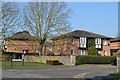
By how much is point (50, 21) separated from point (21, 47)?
2124cm

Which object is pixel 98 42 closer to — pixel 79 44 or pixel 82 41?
pixel 82 41

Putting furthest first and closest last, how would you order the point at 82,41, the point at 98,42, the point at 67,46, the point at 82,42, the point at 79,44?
1. the point at 98,42
2. the point at 82,41
3. the point at 82,42
4. the point at 79,44
5. the point at 67,46

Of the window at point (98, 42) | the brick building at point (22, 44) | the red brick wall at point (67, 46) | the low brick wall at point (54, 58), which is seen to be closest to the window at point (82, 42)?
the red brick wall at point (67, 46)

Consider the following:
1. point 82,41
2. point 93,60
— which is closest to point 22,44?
point 82,41

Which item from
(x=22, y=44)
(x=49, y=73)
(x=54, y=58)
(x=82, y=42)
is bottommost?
(x=49, y=73)

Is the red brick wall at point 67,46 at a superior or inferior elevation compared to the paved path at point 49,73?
superior

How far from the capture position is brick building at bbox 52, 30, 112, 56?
6707cm

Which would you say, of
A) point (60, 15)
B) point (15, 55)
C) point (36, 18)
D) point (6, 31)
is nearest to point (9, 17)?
point (6, 31)

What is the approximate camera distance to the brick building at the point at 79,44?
67075 millimetres

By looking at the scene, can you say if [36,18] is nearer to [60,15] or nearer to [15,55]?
[60,15]

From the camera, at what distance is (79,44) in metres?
71.2

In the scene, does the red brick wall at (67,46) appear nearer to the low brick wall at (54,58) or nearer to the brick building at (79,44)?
the brick building at (79,44)

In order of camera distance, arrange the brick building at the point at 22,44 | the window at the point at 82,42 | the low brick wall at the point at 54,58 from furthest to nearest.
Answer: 1. the window at the point at 82,42
2. the brick building at the point at 22,44
3. the low brick wall at the point at 54,58

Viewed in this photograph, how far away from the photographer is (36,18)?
59375mm
